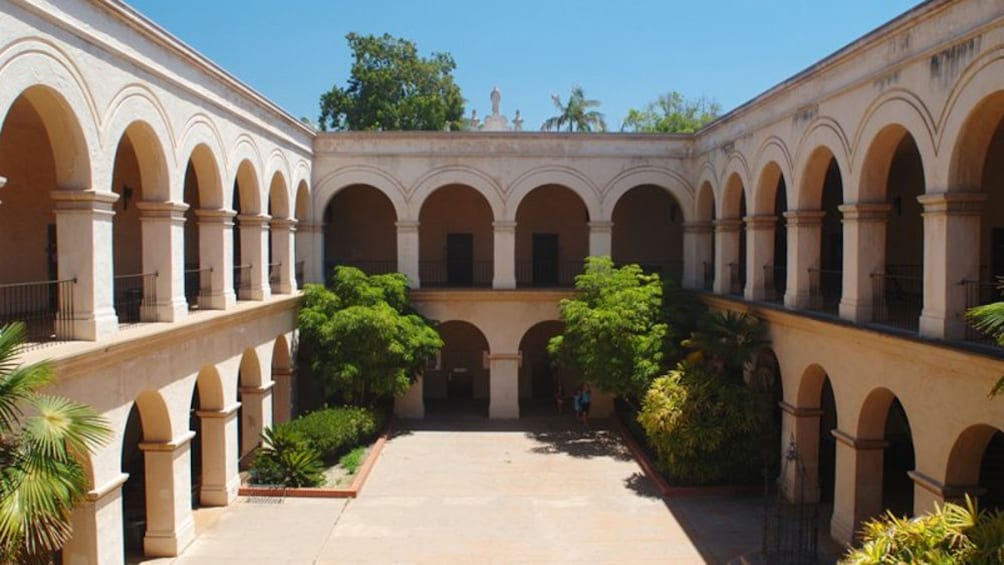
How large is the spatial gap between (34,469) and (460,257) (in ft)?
62.3

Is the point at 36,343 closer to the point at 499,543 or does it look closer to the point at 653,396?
the point at 499,543

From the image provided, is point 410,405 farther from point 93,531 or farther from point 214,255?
point 93,531

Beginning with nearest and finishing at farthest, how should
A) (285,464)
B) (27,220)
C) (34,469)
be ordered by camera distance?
1. (34,469)
2. (27,220)
3. (285,464)

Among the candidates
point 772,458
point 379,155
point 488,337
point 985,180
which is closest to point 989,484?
point 772,458

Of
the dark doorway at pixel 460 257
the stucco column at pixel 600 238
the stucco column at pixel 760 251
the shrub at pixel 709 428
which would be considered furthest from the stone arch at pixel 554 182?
the shrub at pixel 709 428

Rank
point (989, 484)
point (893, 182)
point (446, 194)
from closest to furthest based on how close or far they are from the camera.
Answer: point (989, 484), point (893, 182), point (446, 194)

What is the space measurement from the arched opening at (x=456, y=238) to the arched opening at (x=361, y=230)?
3.34 ft

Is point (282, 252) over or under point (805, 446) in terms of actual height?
over

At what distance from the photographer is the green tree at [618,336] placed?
17.6 m

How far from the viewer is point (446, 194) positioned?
2478cm

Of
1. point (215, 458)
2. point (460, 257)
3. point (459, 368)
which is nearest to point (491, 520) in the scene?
point (215, 458)

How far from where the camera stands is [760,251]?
16.6m

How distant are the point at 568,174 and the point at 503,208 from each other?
197 cm

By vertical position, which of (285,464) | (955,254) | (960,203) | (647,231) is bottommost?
(285,464)
